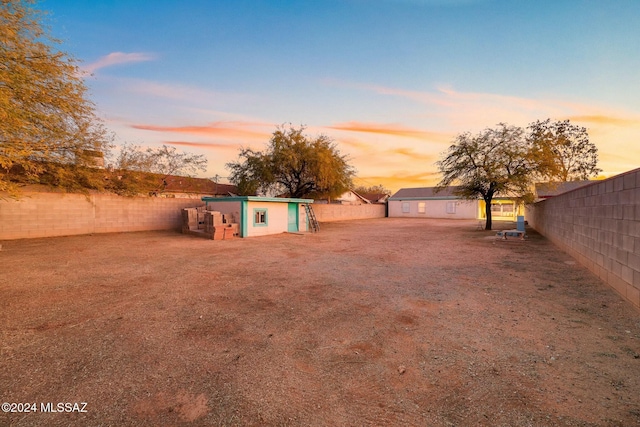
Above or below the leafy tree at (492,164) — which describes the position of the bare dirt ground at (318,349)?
below

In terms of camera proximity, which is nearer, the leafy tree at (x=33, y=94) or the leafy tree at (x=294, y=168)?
the leafy tree at (x=33, y=94)

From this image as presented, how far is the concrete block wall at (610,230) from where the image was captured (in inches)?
186

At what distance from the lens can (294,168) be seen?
22734mm

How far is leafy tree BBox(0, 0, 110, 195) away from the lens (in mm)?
6984

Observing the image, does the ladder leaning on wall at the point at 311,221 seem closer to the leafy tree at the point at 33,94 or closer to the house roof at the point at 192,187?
the house roof at the point at 192,187

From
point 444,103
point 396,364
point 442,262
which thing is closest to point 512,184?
point 444,103

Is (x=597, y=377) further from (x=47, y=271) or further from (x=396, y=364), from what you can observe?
(x=47, y=271)

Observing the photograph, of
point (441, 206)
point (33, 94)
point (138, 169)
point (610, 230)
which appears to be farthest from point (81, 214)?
point (441, 206)

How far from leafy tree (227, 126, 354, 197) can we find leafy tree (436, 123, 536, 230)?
→ 27.4ft

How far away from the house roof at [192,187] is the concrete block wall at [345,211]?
9064mm

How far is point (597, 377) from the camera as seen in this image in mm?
2717

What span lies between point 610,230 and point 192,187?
30.0 metres

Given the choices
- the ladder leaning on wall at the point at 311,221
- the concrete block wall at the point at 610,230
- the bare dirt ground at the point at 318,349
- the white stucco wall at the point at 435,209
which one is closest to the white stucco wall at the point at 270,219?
the ladder leaning on wall at the point at 311,221

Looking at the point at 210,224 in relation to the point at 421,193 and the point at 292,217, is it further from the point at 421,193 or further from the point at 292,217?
the point at 421,193
